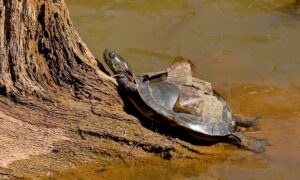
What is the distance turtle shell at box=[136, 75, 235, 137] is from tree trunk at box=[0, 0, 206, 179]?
0.55 feet

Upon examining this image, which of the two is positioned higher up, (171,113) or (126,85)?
(126,85)

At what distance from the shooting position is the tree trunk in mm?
4125

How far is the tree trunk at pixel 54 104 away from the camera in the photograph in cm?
412

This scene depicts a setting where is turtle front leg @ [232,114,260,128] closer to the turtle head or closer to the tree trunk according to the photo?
the tree trunk

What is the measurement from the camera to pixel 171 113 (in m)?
4.60

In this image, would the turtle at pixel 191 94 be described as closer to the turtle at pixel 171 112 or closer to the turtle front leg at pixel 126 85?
the turtle at pixel 171 112

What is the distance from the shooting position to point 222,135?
188 inches

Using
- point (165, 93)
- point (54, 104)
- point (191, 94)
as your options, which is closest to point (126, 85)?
point (165, 93)

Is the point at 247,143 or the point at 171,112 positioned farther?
the point at 247,143

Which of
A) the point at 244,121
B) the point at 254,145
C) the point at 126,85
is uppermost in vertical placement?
the point at 126,85

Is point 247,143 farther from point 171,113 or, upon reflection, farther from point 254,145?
point 171,113

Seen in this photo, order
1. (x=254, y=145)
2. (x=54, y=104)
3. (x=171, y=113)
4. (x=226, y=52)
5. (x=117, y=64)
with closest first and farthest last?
1. (x=54, y=104)
2. (x=171, y=113)
3. (x=254, y=145)
4. (x=117, y=64)
5. (x=226, y=52)

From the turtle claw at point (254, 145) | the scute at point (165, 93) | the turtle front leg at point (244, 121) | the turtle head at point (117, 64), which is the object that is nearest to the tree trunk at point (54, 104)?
the scute at point (165, 93)

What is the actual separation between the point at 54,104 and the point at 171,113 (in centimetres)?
109
